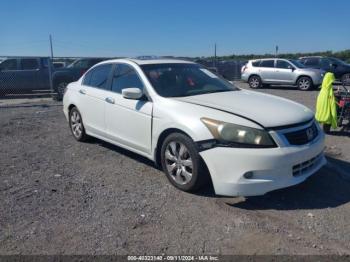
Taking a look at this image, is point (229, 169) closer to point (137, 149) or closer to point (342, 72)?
point (137, 149)

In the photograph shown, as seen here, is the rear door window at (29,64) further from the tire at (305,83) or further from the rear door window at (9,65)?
the tire at (305,83)

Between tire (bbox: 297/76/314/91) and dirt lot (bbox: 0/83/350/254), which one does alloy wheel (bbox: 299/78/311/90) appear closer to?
tire (bbox: 297/76/314/91)

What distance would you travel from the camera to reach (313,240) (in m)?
3.41

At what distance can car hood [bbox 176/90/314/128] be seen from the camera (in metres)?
4.20

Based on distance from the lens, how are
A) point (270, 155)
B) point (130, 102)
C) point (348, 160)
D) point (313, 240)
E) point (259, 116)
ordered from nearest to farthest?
point (313, 240)
point (270, 155)
point (259, 116)
point (130, 102)
point (348, 160)

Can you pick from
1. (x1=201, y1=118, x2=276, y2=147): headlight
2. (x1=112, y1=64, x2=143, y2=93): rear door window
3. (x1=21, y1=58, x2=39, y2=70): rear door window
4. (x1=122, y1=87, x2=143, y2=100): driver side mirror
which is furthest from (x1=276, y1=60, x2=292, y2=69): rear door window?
(x1=201, y1=118, x2=276, y2=147): headlight

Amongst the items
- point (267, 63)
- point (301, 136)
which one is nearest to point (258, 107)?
point (301, 136)

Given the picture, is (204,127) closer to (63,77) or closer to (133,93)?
(133,93)

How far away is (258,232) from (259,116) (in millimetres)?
1289

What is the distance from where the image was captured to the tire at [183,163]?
4281 mm

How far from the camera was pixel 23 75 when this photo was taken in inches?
637

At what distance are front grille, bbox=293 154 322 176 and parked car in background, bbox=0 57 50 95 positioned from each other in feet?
46.6

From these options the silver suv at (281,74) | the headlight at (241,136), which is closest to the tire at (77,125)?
the headlight at (241,136)

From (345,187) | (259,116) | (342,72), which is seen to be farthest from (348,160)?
(342,72)
